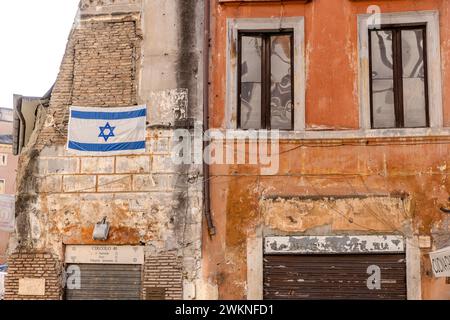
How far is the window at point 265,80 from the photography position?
10.9 metres

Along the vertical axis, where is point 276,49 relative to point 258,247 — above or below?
above

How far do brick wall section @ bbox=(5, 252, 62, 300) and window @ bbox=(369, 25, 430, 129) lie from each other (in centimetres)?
558

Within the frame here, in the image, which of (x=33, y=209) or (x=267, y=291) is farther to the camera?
(x=33, y=209)

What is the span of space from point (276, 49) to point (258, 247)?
320 centimetres

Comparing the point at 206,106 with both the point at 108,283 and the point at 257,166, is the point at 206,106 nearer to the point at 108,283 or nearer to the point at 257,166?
the point at 257,166

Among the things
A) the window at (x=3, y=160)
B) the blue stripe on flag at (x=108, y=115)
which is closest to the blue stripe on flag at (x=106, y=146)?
the blue stripe on flag at (x=108, y=115)

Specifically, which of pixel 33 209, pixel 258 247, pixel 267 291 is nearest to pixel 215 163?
pixel 258 247

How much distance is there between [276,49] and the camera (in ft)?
36.3

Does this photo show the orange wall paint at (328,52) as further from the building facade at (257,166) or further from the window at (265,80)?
the window at (265,80)

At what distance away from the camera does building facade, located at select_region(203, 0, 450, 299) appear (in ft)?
33.9

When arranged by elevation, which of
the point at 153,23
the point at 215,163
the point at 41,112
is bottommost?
the point at 215,163

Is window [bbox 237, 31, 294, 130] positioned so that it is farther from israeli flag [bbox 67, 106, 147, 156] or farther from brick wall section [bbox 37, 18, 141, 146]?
brick wall section [bbox 37, 18, 141, 146]

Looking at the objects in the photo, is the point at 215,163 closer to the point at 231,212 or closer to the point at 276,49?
the point at 231,212

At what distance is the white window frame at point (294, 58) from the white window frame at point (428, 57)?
0.91 metres
